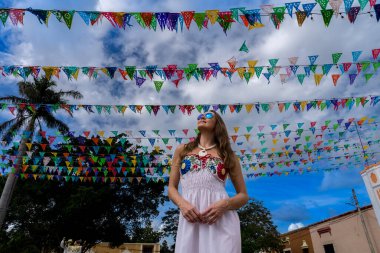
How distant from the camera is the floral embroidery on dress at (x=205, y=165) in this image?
2.18 m

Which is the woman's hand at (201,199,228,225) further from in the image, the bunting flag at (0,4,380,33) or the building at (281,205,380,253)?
the building at (281,205,380,253)

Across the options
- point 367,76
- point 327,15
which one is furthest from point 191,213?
point 367,76

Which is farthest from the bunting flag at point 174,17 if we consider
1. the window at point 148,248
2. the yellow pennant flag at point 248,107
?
the window at point 148,248

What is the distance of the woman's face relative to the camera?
8.12 feet

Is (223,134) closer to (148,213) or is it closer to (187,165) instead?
(187,165)

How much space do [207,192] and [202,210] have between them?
148 mm

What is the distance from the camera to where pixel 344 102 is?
898 cm

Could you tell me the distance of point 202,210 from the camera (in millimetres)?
1962

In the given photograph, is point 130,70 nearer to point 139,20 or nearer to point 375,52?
point 139,20

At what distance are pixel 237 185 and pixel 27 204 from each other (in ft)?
75.7

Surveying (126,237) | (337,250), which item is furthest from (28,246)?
(337,250)

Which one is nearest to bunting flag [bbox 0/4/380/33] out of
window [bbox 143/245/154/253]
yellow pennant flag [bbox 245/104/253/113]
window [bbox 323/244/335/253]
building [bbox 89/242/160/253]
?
yellow pennant flag [bbox 245/104/253/113]

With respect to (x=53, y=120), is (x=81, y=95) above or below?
above

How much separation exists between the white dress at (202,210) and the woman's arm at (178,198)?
0.21 feet
